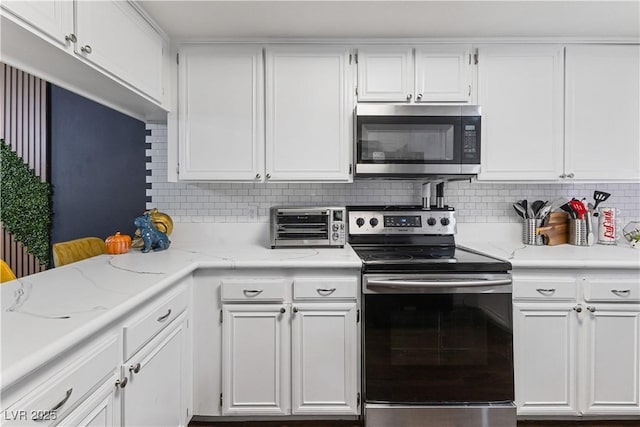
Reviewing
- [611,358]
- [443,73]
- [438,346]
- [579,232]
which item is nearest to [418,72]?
[443,73]

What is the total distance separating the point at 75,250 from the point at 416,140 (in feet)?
6.83

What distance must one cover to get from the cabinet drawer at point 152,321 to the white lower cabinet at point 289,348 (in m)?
0.25

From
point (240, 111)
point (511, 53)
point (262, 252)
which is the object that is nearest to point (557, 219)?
point (511, 53)

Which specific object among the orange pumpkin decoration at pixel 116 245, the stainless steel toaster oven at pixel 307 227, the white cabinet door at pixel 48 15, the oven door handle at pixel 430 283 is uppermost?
the white cabinet door at pixel 48 15

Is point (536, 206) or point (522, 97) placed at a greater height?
point (522, 97)

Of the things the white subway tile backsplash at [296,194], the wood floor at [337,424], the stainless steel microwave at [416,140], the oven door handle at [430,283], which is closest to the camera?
the oven door handle at [430,283]

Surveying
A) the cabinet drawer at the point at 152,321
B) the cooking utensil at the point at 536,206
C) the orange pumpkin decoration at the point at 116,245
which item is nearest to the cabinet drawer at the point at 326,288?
the cabinet drawer at the point at 152,321

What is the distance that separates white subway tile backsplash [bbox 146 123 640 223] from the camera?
2453 mm

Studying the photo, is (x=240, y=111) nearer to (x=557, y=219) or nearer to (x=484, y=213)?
(x=484, y=213)

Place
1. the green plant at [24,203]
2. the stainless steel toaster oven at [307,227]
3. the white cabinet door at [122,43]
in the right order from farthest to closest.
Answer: the green plant at [24,203]
the stainless steel toaster oven at [307,227]
the white cabinet door at [122,43]

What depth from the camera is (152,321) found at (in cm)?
135

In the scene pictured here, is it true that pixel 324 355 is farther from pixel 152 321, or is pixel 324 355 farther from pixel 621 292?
pixel 621 292

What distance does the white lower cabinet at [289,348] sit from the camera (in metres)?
1.83

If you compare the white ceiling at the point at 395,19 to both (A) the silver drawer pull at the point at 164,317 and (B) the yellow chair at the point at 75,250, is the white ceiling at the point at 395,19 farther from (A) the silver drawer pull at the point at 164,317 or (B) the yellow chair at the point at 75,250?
(A) the silver drawer pull at the point at 164,317
